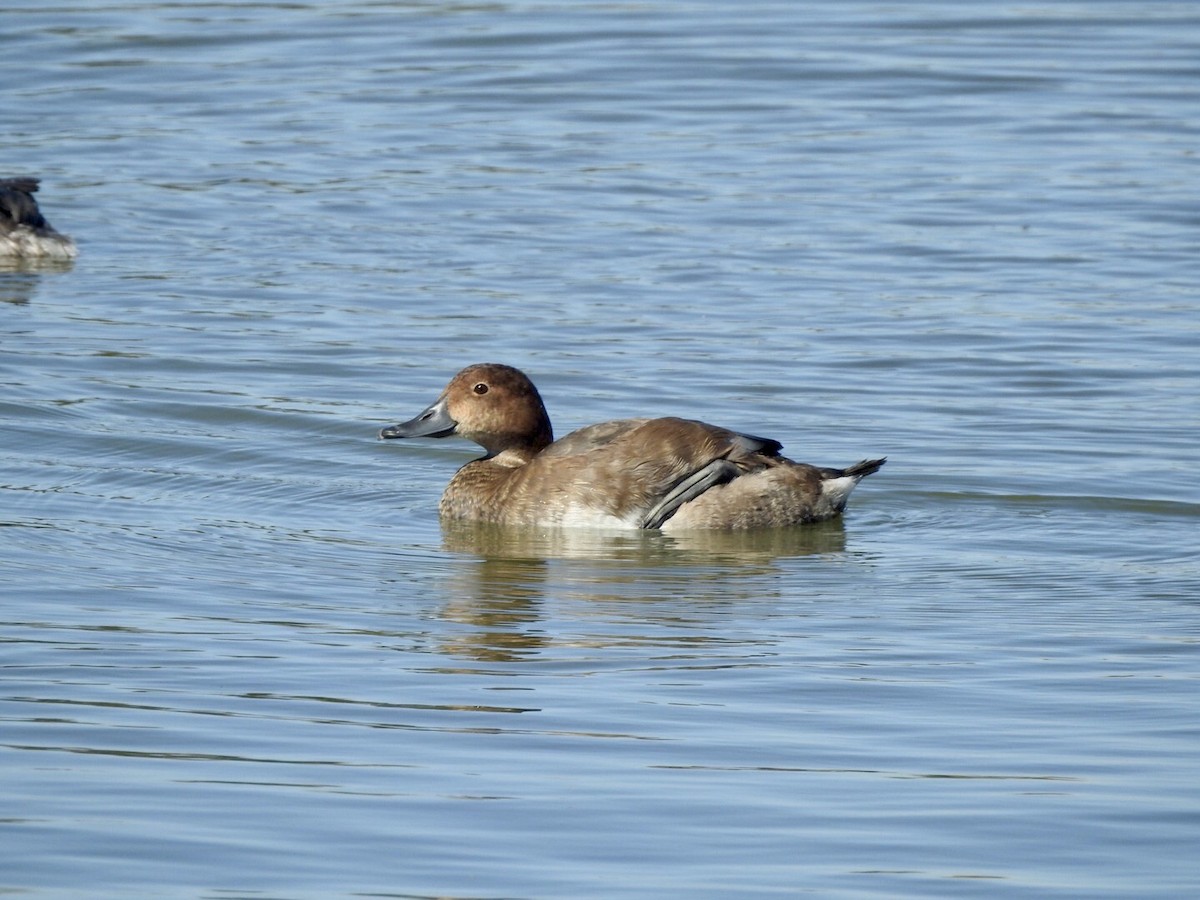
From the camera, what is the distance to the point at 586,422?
11617 mm

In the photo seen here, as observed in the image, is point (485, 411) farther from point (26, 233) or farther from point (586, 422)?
point (26, 233)

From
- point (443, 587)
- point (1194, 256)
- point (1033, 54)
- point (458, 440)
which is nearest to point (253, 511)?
Answer: point (443, 587)

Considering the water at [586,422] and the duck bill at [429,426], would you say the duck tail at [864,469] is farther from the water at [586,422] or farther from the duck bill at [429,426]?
the duck bill at [429,426]

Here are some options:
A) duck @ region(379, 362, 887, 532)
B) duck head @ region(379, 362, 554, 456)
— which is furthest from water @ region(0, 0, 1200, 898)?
duck head @ region(379, 362, 554, 456)

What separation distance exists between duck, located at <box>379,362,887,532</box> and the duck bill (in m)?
0.39

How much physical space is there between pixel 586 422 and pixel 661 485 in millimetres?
1834

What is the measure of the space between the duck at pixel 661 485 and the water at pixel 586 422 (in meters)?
0.14

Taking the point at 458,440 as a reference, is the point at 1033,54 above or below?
above

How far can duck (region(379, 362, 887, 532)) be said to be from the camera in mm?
9852

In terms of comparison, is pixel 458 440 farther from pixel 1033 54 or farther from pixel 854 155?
pixel 1033 54

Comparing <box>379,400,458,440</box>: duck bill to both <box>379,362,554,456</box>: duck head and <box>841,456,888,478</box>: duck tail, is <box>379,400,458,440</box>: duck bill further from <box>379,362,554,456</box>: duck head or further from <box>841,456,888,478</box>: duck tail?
<box>841,456,888,478</box>: duck tail

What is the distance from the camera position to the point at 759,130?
20656 mm

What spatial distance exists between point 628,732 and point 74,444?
5.52m

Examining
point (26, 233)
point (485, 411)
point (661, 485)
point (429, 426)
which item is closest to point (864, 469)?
point (661, 485)
